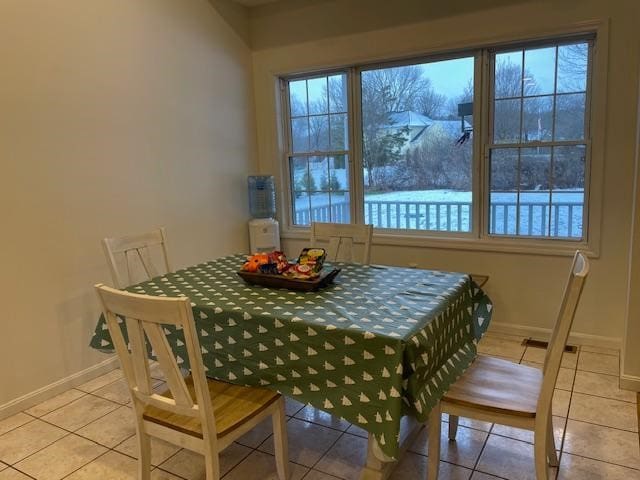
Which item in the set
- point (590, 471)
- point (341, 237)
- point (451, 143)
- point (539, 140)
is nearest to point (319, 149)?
point (451, 143)

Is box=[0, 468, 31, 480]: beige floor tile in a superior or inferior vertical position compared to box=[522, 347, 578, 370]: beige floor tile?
inferior

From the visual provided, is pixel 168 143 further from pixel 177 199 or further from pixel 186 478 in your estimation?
pixel 186 478

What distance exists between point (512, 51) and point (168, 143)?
2539mm

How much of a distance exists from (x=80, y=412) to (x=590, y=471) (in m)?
2.57

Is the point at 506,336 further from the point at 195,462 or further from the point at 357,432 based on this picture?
the point at 195,462

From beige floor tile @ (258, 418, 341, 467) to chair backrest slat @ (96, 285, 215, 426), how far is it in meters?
0.72

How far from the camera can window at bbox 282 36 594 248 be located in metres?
3.30

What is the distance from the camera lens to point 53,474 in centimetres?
218

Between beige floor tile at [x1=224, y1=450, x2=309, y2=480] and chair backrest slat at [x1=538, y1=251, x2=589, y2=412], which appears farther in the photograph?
beige floor tile at [x1=224, y1=450, x2=309, y2=480]

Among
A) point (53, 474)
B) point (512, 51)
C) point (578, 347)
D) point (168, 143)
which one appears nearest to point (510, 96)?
point (512, 51)

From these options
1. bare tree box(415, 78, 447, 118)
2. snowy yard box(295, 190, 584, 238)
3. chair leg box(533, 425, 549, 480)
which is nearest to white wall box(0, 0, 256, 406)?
snowy yard box(295, 190, 584, 238)

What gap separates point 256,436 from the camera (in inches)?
94.7

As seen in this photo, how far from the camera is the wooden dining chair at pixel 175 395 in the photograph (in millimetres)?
1541

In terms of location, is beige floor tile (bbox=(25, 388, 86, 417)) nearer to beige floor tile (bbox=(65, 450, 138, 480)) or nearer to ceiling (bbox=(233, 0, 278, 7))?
beige floor tile (bbox=(65, 450, 138, 480))
